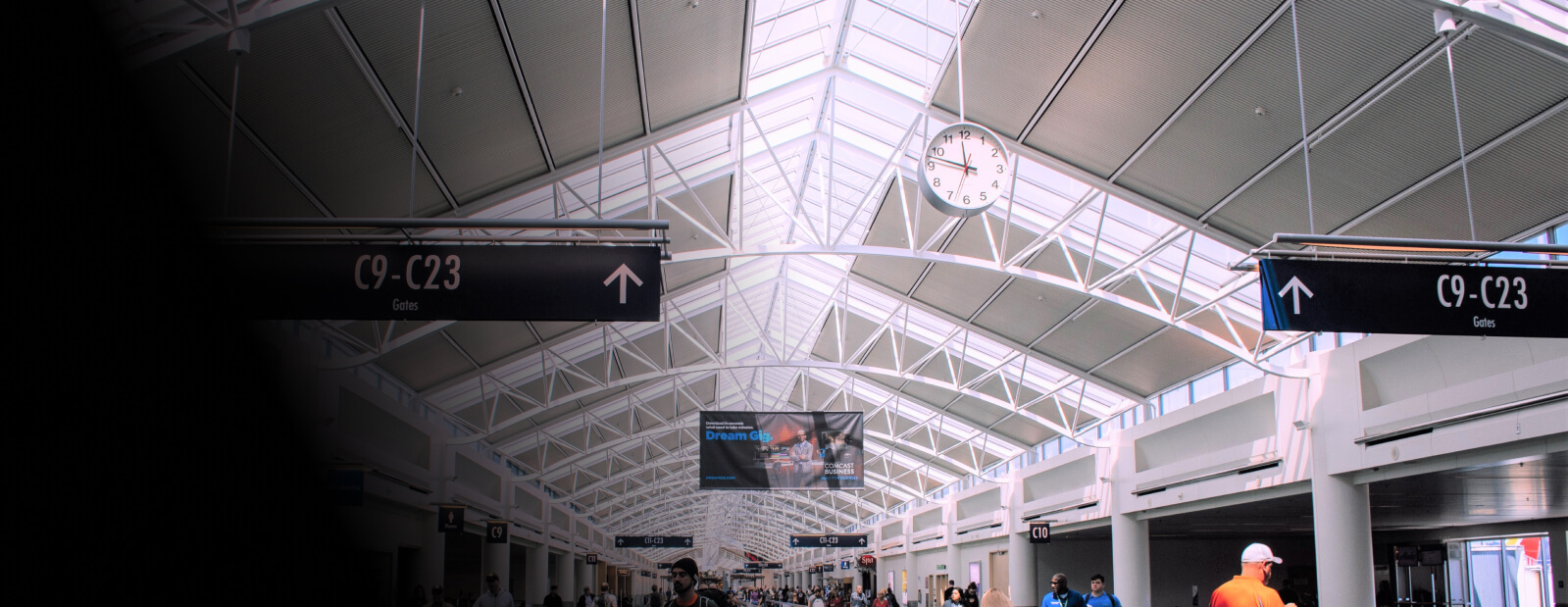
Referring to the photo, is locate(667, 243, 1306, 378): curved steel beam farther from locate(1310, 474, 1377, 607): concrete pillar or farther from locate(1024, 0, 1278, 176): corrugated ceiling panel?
locate(1024, 0, 1278, 176): corrugated ceiling panel

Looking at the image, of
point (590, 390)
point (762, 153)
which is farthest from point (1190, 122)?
point (590, 390)

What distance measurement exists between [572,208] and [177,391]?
13543mm

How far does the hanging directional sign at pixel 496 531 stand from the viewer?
1121 inches

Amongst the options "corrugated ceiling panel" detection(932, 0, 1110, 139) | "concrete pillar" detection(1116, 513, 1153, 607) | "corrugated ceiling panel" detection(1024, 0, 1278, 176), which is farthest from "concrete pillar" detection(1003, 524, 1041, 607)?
"corrugated ceiling panel" detection(932, 0, 1110, 139)

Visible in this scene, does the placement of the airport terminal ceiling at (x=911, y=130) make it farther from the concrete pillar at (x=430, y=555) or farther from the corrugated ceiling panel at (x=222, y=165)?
the concrete pillar at (x=430, y=555)

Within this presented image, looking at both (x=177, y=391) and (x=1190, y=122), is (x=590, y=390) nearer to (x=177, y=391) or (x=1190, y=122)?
(x=1190, y=122)

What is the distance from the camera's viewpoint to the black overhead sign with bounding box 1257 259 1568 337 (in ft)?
26.3

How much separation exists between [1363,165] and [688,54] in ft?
30.8

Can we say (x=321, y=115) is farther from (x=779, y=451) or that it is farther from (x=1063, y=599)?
(x=779, y=451)

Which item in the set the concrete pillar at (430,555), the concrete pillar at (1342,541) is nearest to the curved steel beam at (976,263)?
the concrete pillar at (1342,541)

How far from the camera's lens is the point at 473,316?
7617mm

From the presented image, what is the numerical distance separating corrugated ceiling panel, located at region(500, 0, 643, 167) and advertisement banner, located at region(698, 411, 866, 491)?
31.9 ft

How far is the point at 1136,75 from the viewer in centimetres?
1288

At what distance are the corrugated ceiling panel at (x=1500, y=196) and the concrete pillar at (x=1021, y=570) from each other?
1832cm
